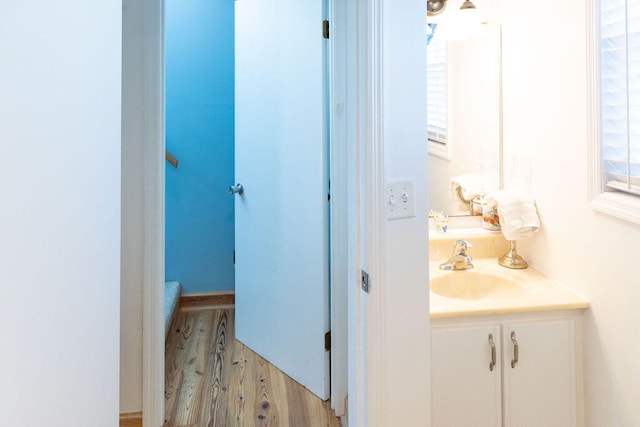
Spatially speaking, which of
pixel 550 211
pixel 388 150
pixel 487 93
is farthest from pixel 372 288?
pixel 487 93

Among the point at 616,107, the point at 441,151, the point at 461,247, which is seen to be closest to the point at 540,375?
the point at 461,247

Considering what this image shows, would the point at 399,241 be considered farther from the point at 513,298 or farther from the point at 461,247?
the point at 461,247

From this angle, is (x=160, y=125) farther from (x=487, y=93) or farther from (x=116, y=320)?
(x=487, y=93)

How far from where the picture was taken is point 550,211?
1817 millimetres

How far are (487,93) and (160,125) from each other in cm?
136

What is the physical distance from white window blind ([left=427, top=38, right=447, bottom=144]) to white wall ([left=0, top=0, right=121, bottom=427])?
146cm

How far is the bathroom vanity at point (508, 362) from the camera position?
1530 millimetres

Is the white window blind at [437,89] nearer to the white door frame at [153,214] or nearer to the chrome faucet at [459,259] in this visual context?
the chrome faucet at [459,259]

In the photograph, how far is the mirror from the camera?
6.87ft

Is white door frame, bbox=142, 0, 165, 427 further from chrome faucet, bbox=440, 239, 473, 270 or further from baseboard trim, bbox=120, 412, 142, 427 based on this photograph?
chrome faucet, bbox=440, 239, 473, 270

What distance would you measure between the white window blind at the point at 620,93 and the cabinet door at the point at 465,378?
602 millimetres

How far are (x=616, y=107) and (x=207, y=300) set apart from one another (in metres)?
2.81

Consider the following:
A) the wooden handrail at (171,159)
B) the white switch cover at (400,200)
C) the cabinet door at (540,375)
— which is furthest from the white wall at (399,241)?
the wooden handrail at (171,159)

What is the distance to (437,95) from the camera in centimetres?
214
